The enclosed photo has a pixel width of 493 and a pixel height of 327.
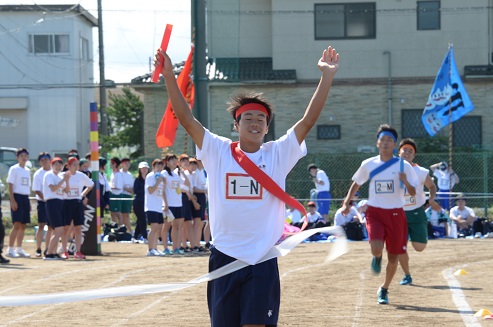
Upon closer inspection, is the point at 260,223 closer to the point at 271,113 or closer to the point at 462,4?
the point at 271,113

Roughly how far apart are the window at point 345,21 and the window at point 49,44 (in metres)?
19.0

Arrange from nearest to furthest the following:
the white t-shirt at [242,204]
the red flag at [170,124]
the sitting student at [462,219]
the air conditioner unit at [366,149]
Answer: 1. the white t-shirt at [242,204]
2. the red flag at [170,124]
3. the sitting student at [462,219]
4. the air conditioner unit at [366,149]

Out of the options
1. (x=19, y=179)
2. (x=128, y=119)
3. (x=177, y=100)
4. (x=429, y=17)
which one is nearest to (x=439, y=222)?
(x=19, y=179)

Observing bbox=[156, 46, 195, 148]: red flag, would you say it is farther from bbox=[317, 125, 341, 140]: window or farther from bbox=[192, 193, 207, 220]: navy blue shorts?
bbox=[317, 125, 341, 140]: window

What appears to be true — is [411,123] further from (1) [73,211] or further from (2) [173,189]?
(1) [73,211]

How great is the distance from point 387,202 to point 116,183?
44.5 ft

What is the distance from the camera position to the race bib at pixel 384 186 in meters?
12.0

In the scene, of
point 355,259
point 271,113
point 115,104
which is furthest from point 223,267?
point 115,104

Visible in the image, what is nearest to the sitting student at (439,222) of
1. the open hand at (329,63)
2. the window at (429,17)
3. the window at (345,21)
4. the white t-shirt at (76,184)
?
the white t-shirt at (76,184)

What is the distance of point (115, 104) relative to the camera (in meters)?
52.6

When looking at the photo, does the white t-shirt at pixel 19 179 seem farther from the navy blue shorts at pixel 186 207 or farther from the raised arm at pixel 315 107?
the raised arm at pixel 315 107

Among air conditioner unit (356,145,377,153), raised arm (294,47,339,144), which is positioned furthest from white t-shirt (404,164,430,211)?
air conditioner unit (356,145,377,153)

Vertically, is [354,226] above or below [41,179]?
below

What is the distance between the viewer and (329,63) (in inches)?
261
